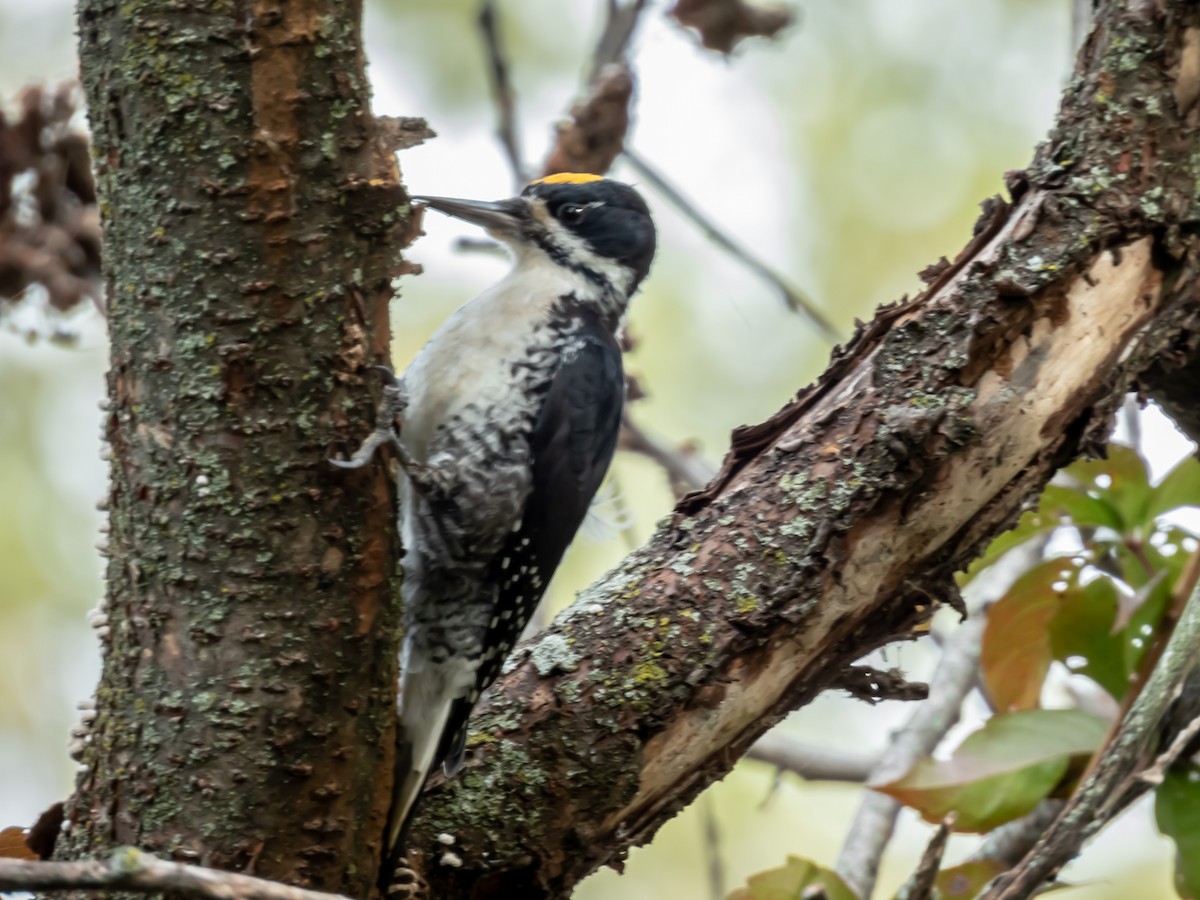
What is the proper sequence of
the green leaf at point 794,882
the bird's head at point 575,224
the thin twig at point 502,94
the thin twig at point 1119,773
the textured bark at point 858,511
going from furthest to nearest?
the thin twig at point 502,94
the bird's head at point 575,224
the green leaf at point 794,882
the thin twig at point 1119,773
the textured bark at point 858,511

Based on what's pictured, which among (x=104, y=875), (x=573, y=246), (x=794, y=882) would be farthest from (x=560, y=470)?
(x=104, y=875)

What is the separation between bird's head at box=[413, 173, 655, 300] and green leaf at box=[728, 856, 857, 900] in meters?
1.49

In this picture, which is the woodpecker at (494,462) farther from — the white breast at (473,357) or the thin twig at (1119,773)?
the thin twig at (1119,773)

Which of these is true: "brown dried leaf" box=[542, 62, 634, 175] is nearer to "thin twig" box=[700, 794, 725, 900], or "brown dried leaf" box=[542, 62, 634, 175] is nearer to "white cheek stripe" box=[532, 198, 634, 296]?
"white cheek stripe" box=[532, 198, 634, 296]

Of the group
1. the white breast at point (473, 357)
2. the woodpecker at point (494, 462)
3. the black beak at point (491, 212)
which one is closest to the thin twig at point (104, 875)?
the woodpecker at point (494, 462)

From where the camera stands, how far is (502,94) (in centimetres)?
362

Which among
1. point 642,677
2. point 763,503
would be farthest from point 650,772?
point 763,503

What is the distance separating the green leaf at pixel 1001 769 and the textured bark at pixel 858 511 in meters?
0.42

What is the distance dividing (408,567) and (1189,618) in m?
1.57

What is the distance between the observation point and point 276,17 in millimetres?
1601

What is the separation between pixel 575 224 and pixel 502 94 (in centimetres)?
70

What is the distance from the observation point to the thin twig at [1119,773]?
214 centimetres

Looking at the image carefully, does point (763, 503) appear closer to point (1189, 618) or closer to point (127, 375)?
point (1189, 618)

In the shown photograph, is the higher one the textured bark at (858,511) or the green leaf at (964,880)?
the textured bark at (858,511)
